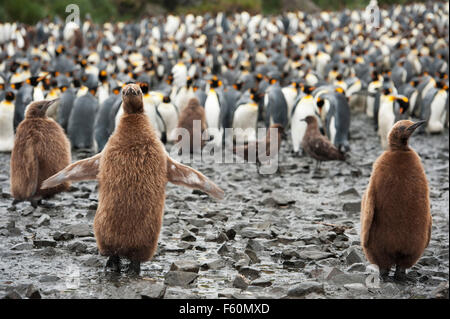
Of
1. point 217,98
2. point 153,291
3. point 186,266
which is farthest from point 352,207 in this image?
point 217,98

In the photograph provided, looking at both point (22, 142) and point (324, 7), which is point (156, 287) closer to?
point (22, 142)

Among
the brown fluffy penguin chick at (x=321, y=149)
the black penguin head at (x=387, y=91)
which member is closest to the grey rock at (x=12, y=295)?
the brown fluffy penguin chick at (x=321, y=149)

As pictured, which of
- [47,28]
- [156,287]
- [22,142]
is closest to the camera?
[156,287]

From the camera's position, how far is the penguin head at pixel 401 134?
4.05 meters

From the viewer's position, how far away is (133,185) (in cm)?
402

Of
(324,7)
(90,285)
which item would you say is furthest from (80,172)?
(324,7)

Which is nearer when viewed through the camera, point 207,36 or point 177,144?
point 177,144

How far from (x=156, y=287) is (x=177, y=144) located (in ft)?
18.2

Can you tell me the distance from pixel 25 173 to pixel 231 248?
1952 millimetres

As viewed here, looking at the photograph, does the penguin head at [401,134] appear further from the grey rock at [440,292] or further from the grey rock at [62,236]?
the grey rock at [62,236]

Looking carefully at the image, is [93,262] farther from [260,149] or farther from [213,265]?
[260,149]

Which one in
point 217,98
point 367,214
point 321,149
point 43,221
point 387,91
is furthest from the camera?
point 387,91

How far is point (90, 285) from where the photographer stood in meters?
4.04

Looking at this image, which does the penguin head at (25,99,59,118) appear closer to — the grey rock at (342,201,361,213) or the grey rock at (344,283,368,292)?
the grey rock at (342,201,361,213)
